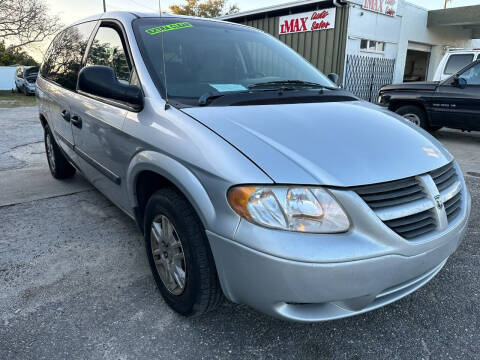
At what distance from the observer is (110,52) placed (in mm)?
2707

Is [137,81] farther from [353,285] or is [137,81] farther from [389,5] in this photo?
[389,5]

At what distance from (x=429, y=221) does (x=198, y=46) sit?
182 cm

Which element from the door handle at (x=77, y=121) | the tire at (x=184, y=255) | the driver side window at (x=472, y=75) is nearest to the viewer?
the tire at (x=184, y=255)

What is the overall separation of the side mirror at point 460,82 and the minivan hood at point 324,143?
559 centimetres

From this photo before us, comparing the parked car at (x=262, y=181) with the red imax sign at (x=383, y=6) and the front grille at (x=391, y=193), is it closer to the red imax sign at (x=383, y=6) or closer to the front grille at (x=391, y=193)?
the front grille at (x=391, y=193)

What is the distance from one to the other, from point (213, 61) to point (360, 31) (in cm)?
1160

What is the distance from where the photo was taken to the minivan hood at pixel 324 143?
1548 millimetres

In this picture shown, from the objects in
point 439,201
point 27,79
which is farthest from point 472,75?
point 27,79

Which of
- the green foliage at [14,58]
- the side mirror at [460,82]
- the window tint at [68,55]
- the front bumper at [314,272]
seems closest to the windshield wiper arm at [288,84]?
the front bumper at [314,272]

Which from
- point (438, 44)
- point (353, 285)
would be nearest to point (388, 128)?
point (353, 285)

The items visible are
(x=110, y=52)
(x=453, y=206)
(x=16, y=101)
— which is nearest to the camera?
(x=453, y=206)

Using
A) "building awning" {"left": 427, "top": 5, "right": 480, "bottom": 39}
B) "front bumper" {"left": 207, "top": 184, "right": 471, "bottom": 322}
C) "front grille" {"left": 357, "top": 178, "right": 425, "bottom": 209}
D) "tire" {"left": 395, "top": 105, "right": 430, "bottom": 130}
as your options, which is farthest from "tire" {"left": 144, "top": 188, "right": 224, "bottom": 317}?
"building awning" {"left": 427, "top": 5, "right": 480, "bottom": 39}

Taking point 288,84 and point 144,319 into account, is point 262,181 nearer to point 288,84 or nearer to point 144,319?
point 144,319

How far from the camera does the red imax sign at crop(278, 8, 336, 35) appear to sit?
485 inches
